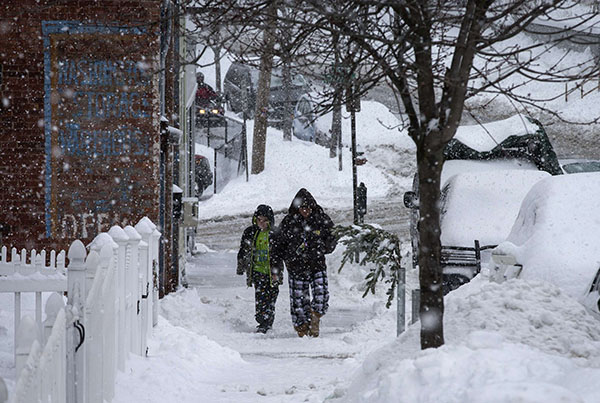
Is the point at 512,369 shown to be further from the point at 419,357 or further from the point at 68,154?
the point at 68,154

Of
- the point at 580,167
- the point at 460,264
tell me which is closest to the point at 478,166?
the point at 460,264

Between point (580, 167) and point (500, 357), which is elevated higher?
point (580, 167)

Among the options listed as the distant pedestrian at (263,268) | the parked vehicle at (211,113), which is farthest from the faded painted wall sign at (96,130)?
the parked vehicle at (211,113)

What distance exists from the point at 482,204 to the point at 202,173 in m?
18.3

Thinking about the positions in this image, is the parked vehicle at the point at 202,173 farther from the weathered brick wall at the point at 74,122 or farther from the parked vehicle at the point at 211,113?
the weathered brick wall at the point at 74,122

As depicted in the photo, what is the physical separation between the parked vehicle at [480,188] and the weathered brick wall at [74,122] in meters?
3.97

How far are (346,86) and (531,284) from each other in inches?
79.1

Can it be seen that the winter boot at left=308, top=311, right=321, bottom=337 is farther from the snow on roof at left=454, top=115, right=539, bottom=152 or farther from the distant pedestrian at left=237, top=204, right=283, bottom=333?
the snow on roof at left=454, top=115, right=539, bottom=152

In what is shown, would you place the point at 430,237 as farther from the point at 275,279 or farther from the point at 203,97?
the point at 203,97

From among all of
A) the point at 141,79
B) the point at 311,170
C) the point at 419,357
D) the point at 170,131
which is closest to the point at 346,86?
the point at 419,357

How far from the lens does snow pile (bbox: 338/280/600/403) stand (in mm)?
4566

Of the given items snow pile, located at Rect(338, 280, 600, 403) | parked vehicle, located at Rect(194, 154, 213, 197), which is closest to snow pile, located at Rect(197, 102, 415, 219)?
parked vehicle, located at Rect(194, 154, 213, 197)

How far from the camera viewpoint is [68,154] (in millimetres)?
12078

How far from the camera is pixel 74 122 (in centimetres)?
1206
